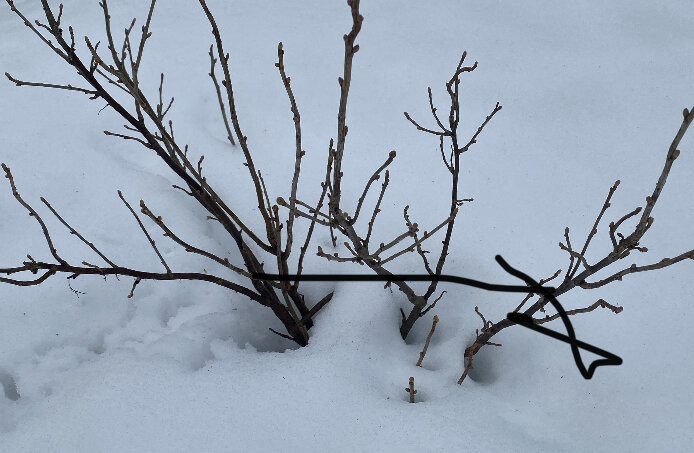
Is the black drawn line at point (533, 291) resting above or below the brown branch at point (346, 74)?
below

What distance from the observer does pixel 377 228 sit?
1610 millimetres

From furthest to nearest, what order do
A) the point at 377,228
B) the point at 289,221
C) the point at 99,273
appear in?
the point at 377,228 < the point at 289,221 < the point at 99,273

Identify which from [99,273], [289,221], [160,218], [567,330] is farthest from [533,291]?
[99,273]

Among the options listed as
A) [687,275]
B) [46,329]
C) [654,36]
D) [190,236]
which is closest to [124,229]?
[190,236]

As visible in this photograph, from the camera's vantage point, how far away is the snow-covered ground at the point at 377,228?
1.12m

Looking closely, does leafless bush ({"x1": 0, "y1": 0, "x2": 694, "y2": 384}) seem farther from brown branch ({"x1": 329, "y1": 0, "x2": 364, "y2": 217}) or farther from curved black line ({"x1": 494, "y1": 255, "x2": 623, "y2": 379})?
curved black line ({"x1": 494, "y1": 255, "x2": 623, "y2": 379})

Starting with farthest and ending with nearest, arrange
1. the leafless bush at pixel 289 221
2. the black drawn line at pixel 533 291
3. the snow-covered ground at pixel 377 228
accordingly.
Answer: the snow-covered ground at pixel 377 228 < the leafless bush at pixel 289 221 < the black drawn line at pixel 533 291

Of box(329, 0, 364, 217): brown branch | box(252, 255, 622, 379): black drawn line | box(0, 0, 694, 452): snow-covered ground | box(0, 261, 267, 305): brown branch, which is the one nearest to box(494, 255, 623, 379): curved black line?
box(252, 255, 622, 379): black drawn line

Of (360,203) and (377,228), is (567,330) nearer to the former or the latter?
(360,203)

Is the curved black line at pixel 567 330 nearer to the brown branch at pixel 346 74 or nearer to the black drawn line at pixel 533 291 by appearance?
the black drawn line at pixel 533 291

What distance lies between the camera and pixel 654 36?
2172mm

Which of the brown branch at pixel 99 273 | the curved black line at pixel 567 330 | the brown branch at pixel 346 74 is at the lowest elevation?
the brown branch at pixel 99 273

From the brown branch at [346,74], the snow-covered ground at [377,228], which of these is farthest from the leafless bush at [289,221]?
the snow-covered ground at [377,228]

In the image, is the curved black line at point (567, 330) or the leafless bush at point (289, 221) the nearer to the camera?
the curved black line at point (567, 330)
